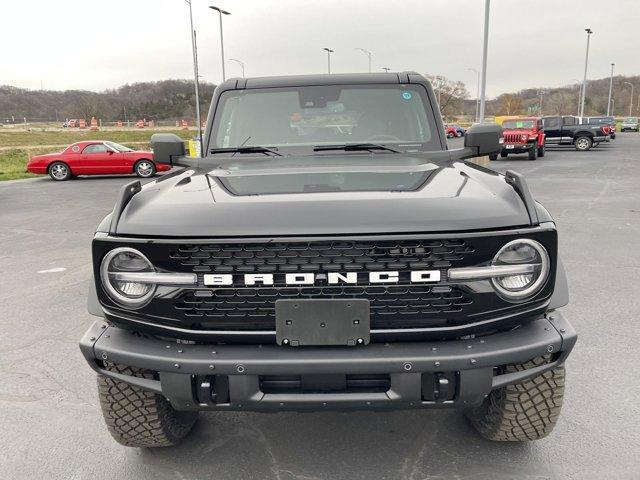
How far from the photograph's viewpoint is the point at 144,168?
1911cm

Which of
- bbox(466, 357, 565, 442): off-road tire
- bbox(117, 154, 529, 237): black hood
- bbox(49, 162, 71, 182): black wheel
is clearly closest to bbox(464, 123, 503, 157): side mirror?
bbox(117, 154, 529, 237): black hood

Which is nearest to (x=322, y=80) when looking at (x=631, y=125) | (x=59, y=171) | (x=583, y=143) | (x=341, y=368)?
(x=341, y=368)

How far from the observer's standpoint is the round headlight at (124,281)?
7.54ft

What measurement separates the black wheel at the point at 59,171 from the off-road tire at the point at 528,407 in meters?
19.3

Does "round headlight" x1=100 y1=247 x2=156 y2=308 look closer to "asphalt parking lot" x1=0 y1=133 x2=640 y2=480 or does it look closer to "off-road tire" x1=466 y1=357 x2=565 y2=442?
"asphalt parking lot" x1=0 y1=133 x2=640 y2=480

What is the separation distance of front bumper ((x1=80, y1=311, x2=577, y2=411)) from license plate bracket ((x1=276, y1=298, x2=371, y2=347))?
47mm

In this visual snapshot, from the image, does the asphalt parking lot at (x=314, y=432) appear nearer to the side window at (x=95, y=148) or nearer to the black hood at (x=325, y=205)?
the black hood at (x=325, y=205)

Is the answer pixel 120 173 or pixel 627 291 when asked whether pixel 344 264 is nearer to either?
pixel 627 291

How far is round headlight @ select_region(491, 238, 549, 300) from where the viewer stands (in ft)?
7.43


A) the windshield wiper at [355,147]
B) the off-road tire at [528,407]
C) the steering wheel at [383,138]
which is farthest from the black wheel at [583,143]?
the off-road tire at [528,407]

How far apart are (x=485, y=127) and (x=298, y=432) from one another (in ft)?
7.27

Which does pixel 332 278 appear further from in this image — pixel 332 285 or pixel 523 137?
pixel 523 137

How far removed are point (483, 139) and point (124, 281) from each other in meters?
2.43

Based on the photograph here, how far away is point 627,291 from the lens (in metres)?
5.46
